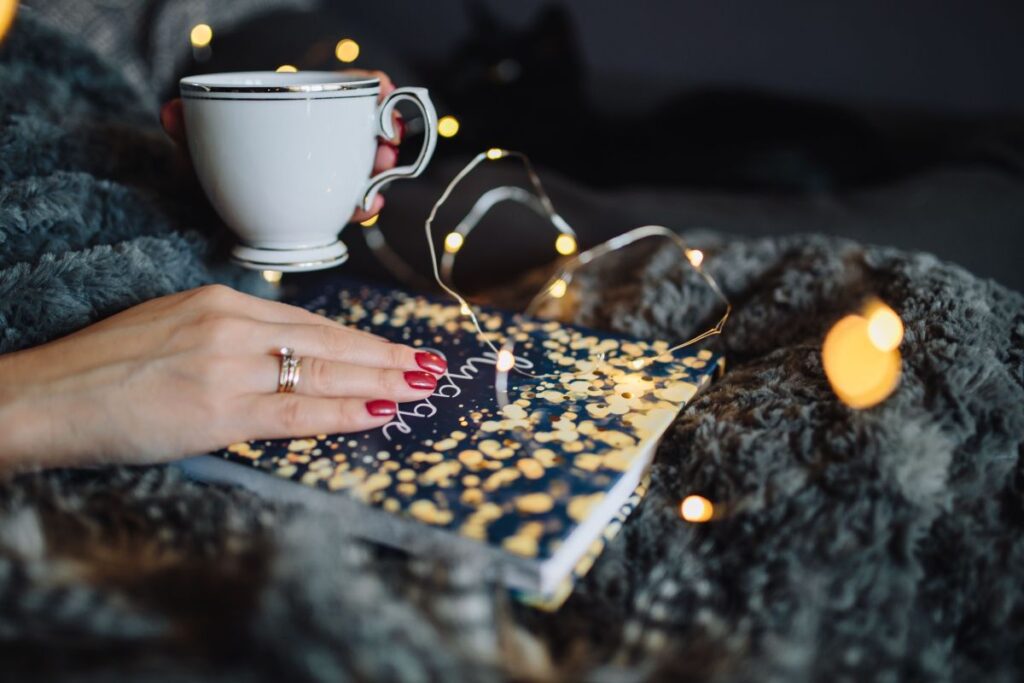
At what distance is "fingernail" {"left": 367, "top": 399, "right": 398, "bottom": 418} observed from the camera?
45cm

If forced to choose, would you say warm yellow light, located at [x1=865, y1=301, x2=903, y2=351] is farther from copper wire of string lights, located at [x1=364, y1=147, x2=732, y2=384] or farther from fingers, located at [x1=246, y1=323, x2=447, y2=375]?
fingers, located at [x1=246, y1=323, x2=447, y2=375]

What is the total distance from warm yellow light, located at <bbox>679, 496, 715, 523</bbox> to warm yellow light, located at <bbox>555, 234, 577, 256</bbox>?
438mm

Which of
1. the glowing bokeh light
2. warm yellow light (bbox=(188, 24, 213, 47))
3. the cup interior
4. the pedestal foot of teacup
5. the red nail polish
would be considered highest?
warm yellow light (bbox=(188, 24, 213, 47))

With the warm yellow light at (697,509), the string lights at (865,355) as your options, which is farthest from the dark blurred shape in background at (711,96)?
the warm yellow light at (697,509)

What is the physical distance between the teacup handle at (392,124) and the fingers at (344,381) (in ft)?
0.61

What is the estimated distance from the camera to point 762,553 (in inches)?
14.6

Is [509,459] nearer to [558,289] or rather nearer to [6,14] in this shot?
[558,289]

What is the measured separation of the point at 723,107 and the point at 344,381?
3.88 feet

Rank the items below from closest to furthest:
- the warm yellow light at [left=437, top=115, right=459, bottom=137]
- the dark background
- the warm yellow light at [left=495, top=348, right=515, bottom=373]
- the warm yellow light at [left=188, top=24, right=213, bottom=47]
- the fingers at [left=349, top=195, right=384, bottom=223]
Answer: the warm yellow light at [left=495, top=348, right=515, bottom=373], the fingers at [left=349, top=195, right=384, bottom=223], the warm yellow light at [left=437, top=115, right=459, bottom=137], the dark background, the warm yellow light at [left=188, top=24, right=213, bottom=47]

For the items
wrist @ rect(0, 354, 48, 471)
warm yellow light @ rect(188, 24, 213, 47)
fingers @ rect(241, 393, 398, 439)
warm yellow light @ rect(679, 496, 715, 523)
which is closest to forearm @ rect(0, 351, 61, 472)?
wrist @ rect(0, 354, 48, 471)

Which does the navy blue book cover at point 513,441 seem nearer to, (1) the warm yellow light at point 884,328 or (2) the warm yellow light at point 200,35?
(1) the warm yellow light at point 884,328

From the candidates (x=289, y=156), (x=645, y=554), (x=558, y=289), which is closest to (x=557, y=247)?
(x=558, y=289)

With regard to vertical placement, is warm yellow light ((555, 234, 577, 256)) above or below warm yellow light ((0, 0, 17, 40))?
below

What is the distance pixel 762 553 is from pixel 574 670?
0.13 m
